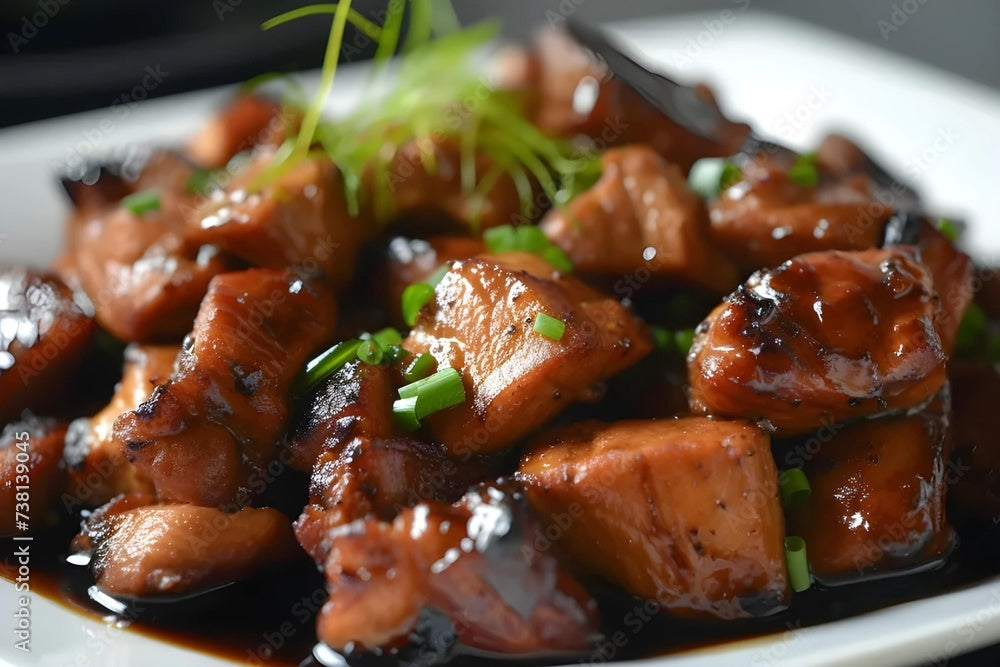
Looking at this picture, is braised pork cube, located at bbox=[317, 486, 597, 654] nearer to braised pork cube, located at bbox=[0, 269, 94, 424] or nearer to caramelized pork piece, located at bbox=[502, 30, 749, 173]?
braised pork cube, located at bbox=[0, 269, 94, 424]

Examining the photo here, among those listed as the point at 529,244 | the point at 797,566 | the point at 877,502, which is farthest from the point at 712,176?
the point at 797,566

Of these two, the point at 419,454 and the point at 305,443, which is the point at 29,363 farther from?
the point at 419,454

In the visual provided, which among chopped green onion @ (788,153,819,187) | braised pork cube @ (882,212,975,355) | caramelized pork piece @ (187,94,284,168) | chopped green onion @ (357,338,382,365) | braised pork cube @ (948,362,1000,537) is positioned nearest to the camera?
chopped green onion @ (357,338,382,365)

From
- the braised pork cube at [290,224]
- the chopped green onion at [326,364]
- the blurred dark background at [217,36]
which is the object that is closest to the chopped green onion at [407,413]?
the chopped green onion at [326,364]

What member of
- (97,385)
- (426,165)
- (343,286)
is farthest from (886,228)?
(97,385)

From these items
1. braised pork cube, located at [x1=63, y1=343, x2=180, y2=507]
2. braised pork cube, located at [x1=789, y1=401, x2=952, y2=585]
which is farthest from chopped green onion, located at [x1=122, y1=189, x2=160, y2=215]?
braised pork cube, located at [x1=789, y1=401, x2=952, y2=585]

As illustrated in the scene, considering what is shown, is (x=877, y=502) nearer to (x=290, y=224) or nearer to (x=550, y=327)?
(x=550, y=327)

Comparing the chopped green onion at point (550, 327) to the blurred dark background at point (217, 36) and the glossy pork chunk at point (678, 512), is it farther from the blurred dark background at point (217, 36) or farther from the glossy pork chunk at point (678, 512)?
the blurred dark background at point (217, 36)
